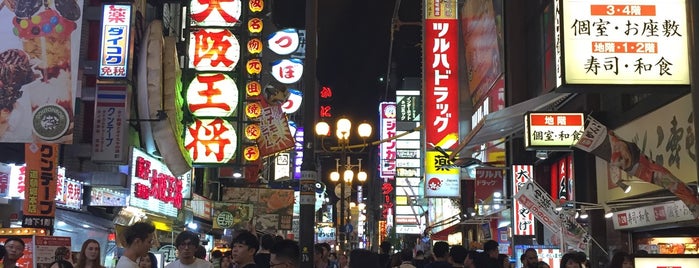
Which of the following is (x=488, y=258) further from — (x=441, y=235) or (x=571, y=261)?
(x=441, y=235)

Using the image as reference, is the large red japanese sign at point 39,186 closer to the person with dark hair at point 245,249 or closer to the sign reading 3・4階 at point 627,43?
the person with dark hair at point 245,249

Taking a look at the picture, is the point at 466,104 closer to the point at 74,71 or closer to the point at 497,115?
the point at 497,115

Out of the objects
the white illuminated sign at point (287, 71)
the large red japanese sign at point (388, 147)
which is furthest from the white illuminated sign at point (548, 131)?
the large red japanese sign at point (388, 147)

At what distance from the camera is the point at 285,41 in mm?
27828

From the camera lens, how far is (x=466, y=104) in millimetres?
24922

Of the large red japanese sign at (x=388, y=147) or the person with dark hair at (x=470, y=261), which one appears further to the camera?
the large red japanese sign at (x=388, y=147)

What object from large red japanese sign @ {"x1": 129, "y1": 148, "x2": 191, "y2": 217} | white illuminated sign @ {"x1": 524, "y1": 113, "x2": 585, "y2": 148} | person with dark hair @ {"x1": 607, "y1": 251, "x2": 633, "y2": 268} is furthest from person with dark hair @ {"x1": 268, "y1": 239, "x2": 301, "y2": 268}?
large red japanese sign @ {"x1": 129, "y1": 148, "x2": 191, "y2": 217}

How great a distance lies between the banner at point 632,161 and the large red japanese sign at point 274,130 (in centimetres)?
948

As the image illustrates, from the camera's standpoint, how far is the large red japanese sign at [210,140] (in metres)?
Answer: 20.0

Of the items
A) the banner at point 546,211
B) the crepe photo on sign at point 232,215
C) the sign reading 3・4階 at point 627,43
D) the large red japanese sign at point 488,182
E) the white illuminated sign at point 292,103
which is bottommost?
the banner at point 546,211

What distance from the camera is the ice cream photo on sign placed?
13.0m

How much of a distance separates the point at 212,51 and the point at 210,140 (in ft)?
8.21

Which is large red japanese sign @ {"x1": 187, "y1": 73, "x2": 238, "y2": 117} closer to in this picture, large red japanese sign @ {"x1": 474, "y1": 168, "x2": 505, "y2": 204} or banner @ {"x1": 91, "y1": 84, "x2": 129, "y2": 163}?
banner @ {"x1": 91, "y1": 84, "x2": 129, "y2": 163}

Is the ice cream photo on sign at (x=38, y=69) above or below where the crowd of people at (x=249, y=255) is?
above
